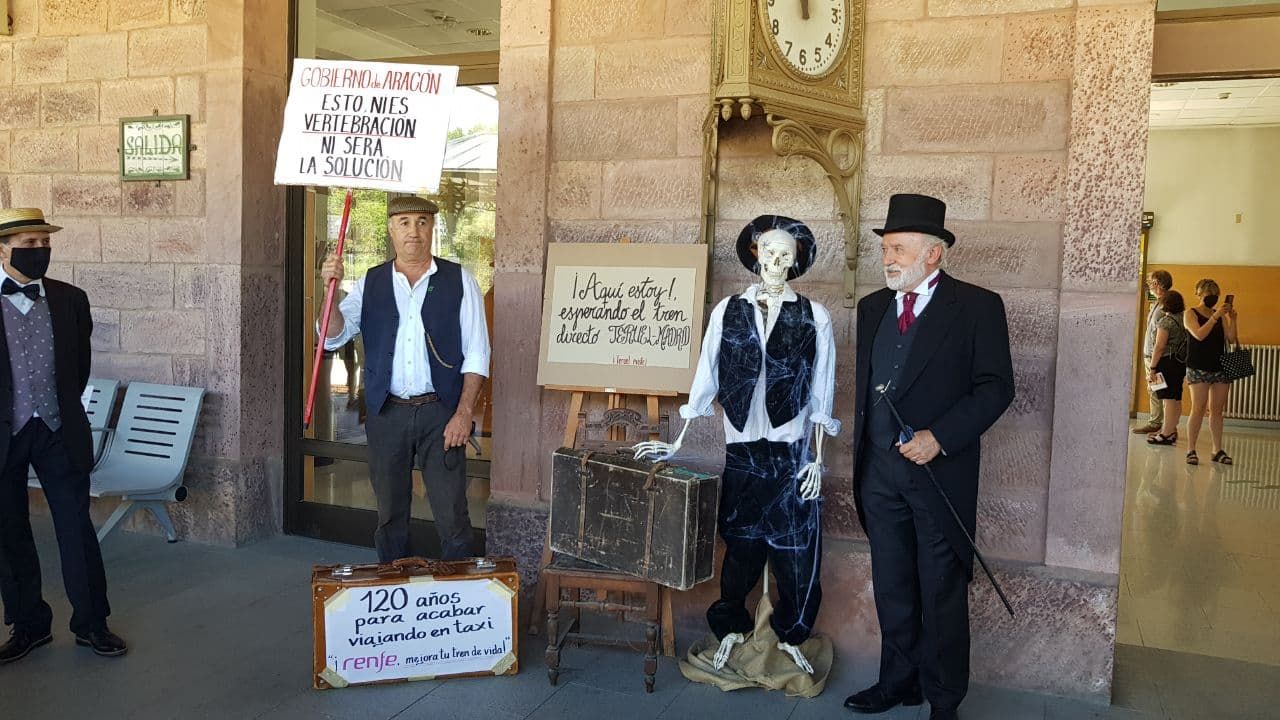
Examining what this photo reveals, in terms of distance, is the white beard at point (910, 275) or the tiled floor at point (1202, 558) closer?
the white beard at point (910, 275)

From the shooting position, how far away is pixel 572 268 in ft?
14.0

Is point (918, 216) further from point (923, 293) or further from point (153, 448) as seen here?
point (153, 448)

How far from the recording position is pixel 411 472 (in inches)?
160

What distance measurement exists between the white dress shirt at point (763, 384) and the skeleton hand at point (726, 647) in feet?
2.43

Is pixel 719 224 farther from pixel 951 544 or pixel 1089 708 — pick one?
pixel 1089 708

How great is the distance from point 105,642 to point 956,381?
10.6ft

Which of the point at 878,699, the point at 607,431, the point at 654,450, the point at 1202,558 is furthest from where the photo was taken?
the point at 1202,558

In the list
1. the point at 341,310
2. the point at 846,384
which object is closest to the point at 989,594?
the point at 846,384

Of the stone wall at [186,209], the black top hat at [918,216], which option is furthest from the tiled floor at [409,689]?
the black top hat at [918,216]

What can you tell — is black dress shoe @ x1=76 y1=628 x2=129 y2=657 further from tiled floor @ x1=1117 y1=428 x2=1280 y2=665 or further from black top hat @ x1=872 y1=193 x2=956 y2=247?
tiled floor @ x1=1117 y1=428 x2=1280 y2=665

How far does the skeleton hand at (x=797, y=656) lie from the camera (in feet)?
12.3

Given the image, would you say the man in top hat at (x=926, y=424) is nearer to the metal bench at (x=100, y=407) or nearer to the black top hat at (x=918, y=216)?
the black top hat at (x=918, y=216)

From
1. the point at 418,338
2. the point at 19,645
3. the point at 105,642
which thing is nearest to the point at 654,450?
the point at 418,338

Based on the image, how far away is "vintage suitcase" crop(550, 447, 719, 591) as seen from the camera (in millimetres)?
3502
